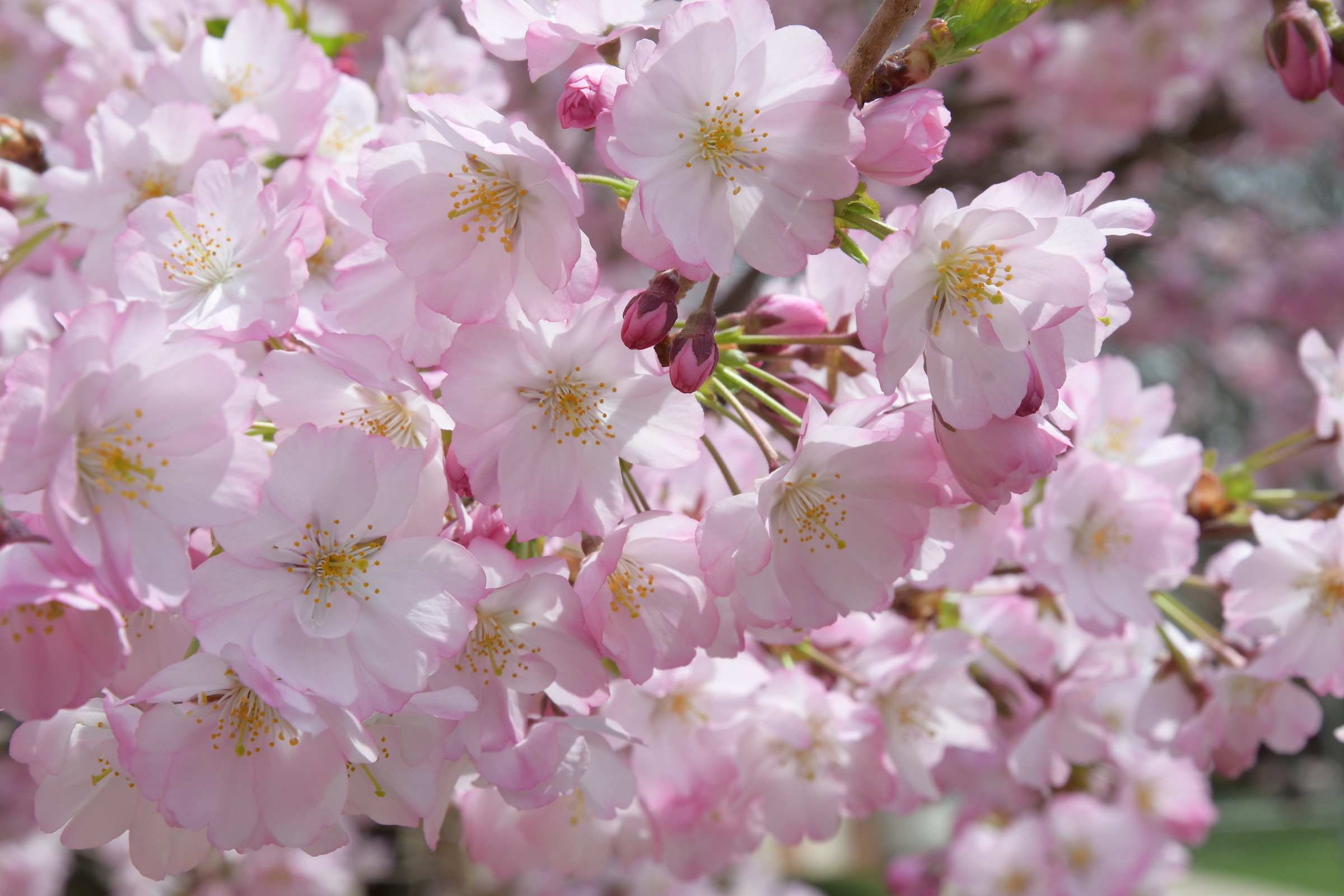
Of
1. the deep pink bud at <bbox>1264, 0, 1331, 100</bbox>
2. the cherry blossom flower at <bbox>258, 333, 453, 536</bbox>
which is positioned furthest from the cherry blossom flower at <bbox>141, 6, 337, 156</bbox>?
the deep pink bud at <bbox>1264, 0, 1331, 100</bbox>

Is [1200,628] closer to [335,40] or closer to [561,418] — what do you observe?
[561,418]

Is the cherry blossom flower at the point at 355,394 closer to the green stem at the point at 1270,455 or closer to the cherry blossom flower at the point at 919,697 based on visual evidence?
the cherry blossom flower at the point at 919,697

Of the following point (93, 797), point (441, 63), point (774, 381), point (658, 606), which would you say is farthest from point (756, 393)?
point (441, 63)

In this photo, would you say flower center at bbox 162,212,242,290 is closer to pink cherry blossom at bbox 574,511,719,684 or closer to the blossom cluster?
the blossom cluster

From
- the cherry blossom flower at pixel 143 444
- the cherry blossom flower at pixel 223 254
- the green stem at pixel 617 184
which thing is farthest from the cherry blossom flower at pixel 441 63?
the cherry blossom flower at pixel 143 444

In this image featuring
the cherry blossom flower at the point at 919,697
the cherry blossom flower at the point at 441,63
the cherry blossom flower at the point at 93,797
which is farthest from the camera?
the cherry blossom flower at the point at 441,63

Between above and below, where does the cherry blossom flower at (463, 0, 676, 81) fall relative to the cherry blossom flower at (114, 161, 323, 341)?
above
